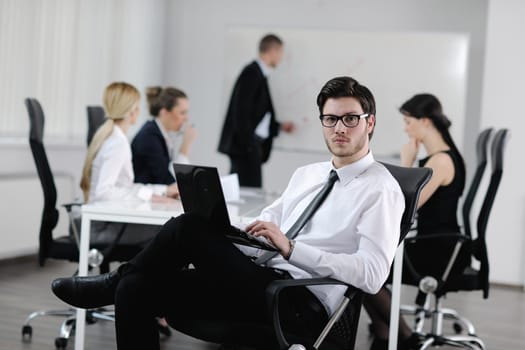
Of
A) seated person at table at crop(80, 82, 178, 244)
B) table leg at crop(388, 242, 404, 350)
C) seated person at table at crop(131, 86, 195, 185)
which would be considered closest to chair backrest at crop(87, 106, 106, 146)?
seated person at table at crop(131, 86, 195, 185)

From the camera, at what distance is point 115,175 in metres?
4.12

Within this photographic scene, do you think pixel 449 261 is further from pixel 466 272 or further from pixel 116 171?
pixel 116 171

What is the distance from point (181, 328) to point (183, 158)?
8.27ft

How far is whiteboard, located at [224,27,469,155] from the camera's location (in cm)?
686

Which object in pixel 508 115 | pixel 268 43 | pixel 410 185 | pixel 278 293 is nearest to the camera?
pixel 278 293

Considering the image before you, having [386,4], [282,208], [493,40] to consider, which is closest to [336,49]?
[386,4]

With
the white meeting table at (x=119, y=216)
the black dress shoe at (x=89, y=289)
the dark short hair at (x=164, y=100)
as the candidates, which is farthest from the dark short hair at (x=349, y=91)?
the dark short hair at (x=164, y=100)

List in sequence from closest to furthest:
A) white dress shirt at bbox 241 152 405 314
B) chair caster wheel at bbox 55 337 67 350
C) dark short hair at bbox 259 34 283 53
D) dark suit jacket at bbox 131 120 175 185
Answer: white dress shirt at bbox 241 152 405 314, chair caster wheel at bbox 55 337 67 350, dark suit jacket at bbox 131 120 175 185, dark short hair at bbox 259 34 283 53

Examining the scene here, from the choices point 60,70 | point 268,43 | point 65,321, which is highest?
point 268,43

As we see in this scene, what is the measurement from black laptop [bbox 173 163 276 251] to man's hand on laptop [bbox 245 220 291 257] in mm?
18

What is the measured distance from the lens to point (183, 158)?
5082 millimetres

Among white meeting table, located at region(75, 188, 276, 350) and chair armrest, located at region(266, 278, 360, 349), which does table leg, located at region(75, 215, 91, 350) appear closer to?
white meeting table, located at region(75, 188, 276, 350)

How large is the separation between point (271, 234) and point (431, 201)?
1.75 meters

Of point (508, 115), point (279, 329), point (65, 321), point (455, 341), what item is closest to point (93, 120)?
point (65, 321)
